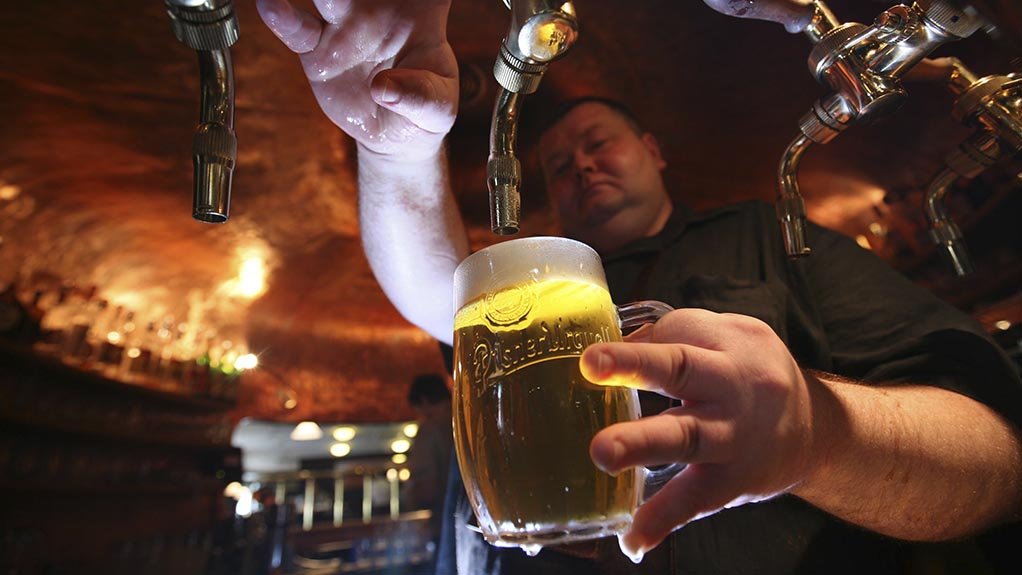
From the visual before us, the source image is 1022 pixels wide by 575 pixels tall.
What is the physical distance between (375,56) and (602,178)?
927mm

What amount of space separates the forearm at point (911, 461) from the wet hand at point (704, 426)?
0.33ft

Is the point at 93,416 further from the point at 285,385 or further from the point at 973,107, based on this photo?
the point at 973,107

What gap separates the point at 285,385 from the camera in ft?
10.0

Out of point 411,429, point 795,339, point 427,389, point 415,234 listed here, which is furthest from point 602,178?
point 411,429

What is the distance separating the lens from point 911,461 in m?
0.70

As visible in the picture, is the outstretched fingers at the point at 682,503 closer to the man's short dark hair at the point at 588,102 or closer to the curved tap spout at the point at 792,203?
the curved tap spout at the point at 792,203

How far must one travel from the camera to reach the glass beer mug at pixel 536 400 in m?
0.53

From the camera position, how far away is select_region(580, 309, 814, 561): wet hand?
411 mm

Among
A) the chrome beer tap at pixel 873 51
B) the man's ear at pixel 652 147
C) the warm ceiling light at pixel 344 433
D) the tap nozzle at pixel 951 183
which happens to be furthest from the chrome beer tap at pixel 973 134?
the warm ceiling light at pixel 344 433

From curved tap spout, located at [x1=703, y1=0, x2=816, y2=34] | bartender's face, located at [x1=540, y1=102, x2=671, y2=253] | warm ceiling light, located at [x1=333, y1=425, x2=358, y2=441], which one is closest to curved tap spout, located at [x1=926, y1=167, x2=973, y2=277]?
curved tap spout, located at [x1=703, y1=0, x2=816, y2=34]

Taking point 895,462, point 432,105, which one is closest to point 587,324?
point 432,105

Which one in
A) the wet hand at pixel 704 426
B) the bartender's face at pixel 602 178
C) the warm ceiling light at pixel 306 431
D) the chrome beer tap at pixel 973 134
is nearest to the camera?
the wet hand at pixel 704 426

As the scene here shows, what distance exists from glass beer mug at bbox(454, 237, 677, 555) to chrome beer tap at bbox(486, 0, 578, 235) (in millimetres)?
88

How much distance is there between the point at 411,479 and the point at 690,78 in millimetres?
2515
